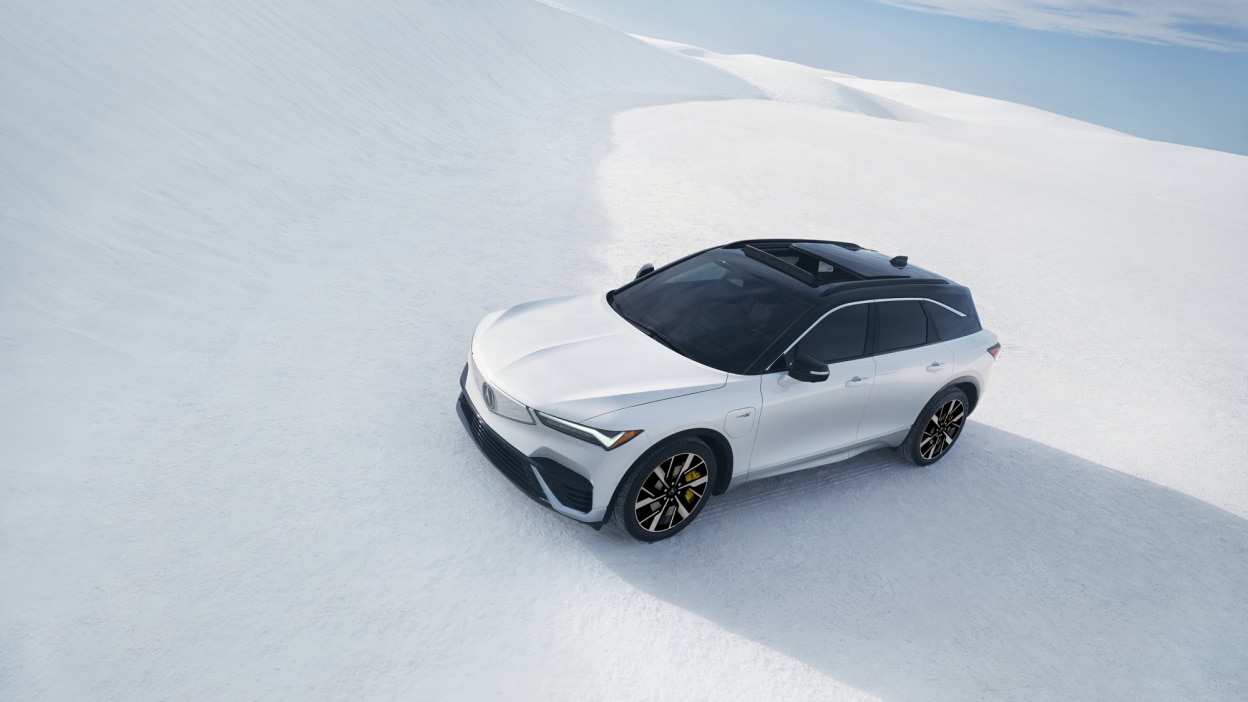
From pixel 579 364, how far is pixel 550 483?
0.75 meters

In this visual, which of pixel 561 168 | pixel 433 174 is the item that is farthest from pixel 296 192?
pixel 561 168

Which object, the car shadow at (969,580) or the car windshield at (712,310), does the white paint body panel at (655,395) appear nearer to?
the car windshield at (712,310)

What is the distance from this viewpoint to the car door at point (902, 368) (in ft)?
18.2

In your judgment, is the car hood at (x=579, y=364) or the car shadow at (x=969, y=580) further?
the car hood at (x=579, y=364)

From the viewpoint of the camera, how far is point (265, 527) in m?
4.43

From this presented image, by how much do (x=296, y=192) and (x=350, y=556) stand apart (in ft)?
23.5

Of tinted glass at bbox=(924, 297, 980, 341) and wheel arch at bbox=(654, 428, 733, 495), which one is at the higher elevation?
tinted glass at bbox=(924, 297, 980, 341)

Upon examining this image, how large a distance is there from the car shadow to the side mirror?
3.44 feet

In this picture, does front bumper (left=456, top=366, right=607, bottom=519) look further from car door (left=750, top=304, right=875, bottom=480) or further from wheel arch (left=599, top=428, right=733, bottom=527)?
car door (left=750, top=304, right=875, bottom=480)

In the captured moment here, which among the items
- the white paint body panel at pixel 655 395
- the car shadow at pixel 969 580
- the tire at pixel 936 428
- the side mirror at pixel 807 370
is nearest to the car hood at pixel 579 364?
the white paint body panel at pixel 655 395

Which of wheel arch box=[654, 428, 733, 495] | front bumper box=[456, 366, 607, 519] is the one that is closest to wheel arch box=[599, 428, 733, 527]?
wheel arch box=[654, 428, 733, 495]

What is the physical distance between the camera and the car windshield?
5.02 metres

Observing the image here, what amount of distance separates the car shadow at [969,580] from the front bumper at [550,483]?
0.36m

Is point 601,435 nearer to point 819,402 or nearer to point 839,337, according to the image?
point 819,402
